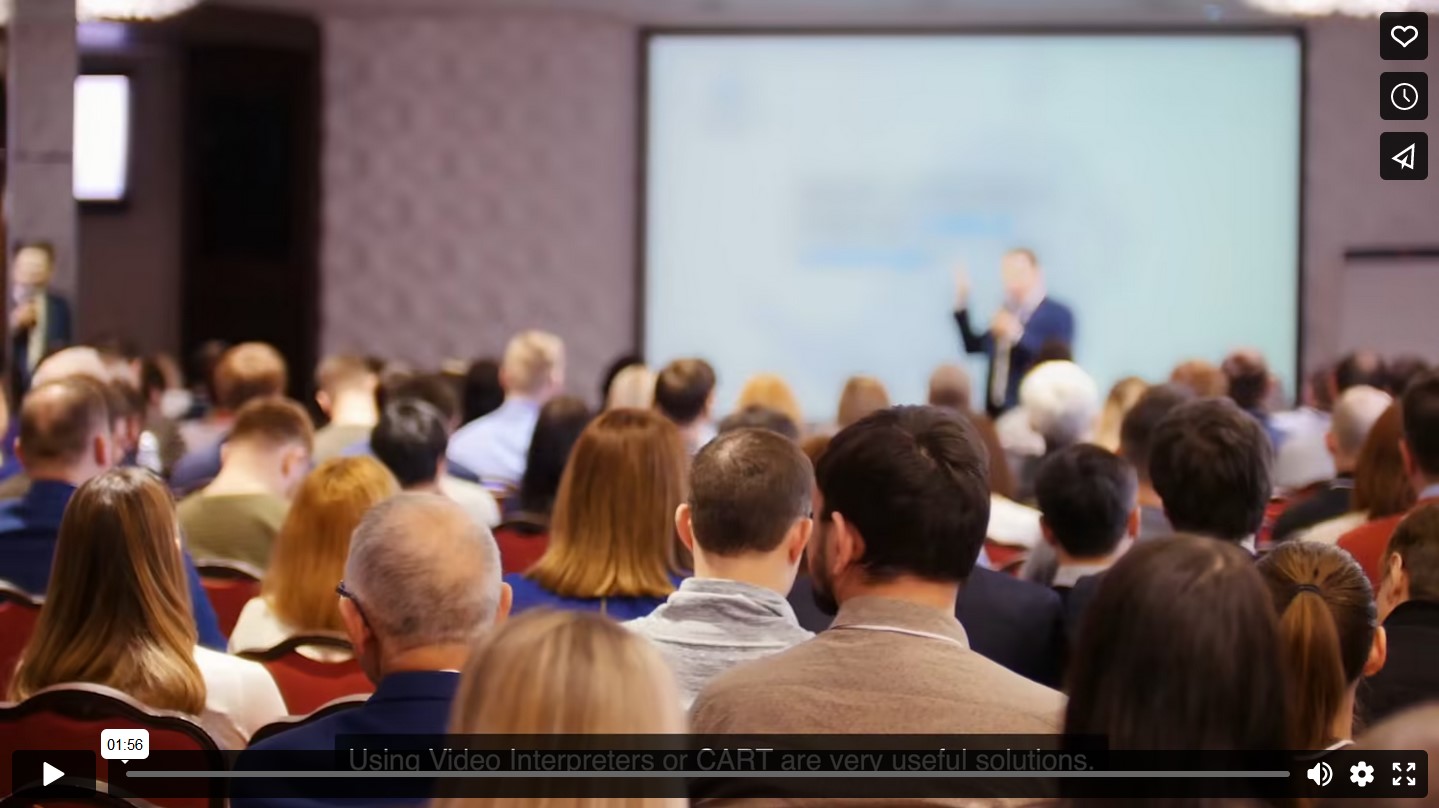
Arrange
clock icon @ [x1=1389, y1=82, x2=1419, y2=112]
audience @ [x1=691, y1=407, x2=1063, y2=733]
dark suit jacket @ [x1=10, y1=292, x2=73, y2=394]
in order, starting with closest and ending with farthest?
audience @ [x1=691, y1=407, x2=1063, y2=733] → clock icon @ [x1=1389, y1=82, x2=1419, y2=112] → dark suit jacket @ [x1=10, y1=292, x2=73, y2=394]

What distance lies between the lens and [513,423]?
6945 millimetres

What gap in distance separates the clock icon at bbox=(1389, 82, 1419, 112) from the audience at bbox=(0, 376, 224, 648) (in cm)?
319

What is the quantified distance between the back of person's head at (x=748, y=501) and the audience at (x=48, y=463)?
1983 mm

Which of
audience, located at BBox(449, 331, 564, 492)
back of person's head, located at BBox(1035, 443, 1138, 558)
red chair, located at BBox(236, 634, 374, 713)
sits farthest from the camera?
audience, located at BBox(449, 331, 564, 492)

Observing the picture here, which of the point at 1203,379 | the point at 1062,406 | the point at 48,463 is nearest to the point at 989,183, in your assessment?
the point at 1203,379

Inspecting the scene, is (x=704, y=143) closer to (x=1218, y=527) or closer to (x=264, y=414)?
(x=264, y=414)

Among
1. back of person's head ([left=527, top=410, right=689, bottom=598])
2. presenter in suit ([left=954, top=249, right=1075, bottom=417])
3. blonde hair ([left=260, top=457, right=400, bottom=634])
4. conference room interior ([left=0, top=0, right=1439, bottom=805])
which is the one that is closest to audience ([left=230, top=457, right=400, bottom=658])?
blonde hair ([left=260, top=457, right=400, bottom=634])

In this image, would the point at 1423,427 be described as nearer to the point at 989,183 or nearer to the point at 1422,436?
the point at 1422,436

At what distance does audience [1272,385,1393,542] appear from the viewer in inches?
181

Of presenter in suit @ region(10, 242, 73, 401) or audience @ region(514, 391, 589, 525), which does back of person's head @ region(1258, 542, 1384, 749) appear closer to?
audience @ region(514, 391, 589, 525)

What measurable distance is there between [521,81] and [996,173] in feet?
10.5

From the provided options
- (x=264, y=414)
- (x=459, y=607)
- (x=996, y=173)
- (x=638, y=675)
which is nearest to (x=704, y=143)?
(x=996, y=173)

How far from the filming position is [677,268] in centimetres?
1160

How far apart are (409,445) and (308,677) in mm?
1575
